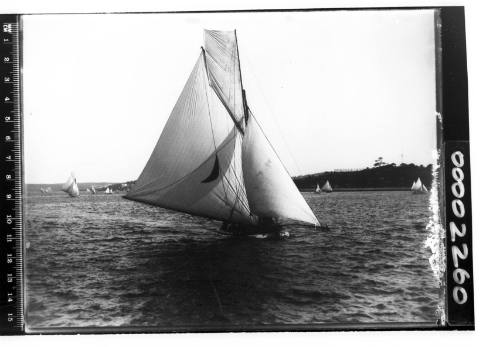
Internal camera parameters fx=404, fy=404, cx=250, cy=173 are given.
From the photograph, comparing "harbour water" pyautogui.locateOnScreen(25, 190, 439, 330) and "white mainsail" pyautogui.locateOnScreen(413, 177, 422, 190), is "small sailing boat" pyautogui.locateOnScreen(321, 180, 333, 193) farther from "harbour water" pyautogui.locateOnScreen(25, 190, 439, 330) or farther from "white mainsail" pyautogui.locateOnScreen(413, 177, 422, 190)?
"white mainsail" pyautogui.locateOnScreen(413, 177, 422, 190)

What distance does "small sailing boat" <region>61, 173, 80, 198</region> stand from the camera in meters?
2.23

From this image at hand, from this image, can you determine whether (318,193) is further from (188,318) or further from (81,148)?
(81,148)

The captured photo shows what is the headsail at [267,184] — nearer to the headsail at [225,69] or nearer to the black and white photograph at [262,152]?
the black and white photograph at [262,152]

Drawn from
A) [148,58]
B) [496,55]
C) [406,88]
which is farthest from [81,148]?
[496,55]

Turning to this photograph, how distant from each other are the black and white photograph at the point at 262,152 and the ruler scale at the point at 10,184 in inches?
1.8

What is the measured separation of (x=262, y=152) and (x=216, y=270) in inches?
28.2

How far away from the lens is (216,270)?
2.26 m

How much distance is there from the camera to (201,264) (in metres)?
2.26

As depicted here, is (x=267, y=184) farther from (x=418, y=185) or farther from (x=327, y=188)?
(x=418, y=185)

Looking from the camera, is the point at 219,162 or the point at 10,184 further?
the point at 219,162

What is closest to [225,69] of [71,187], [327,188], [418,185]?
[327,188]

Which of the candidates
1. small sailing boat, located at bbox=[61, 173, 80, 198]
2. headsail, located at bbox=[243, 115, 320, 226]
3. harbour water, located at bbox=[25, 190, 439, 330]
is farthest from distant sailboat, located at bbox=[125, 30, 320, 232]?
small sailing boat, located at bbox=[61, 173, 80, 198]

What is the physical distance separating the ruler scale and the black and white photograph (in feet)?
0.15

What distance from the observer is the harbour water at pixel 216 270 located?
224cm
